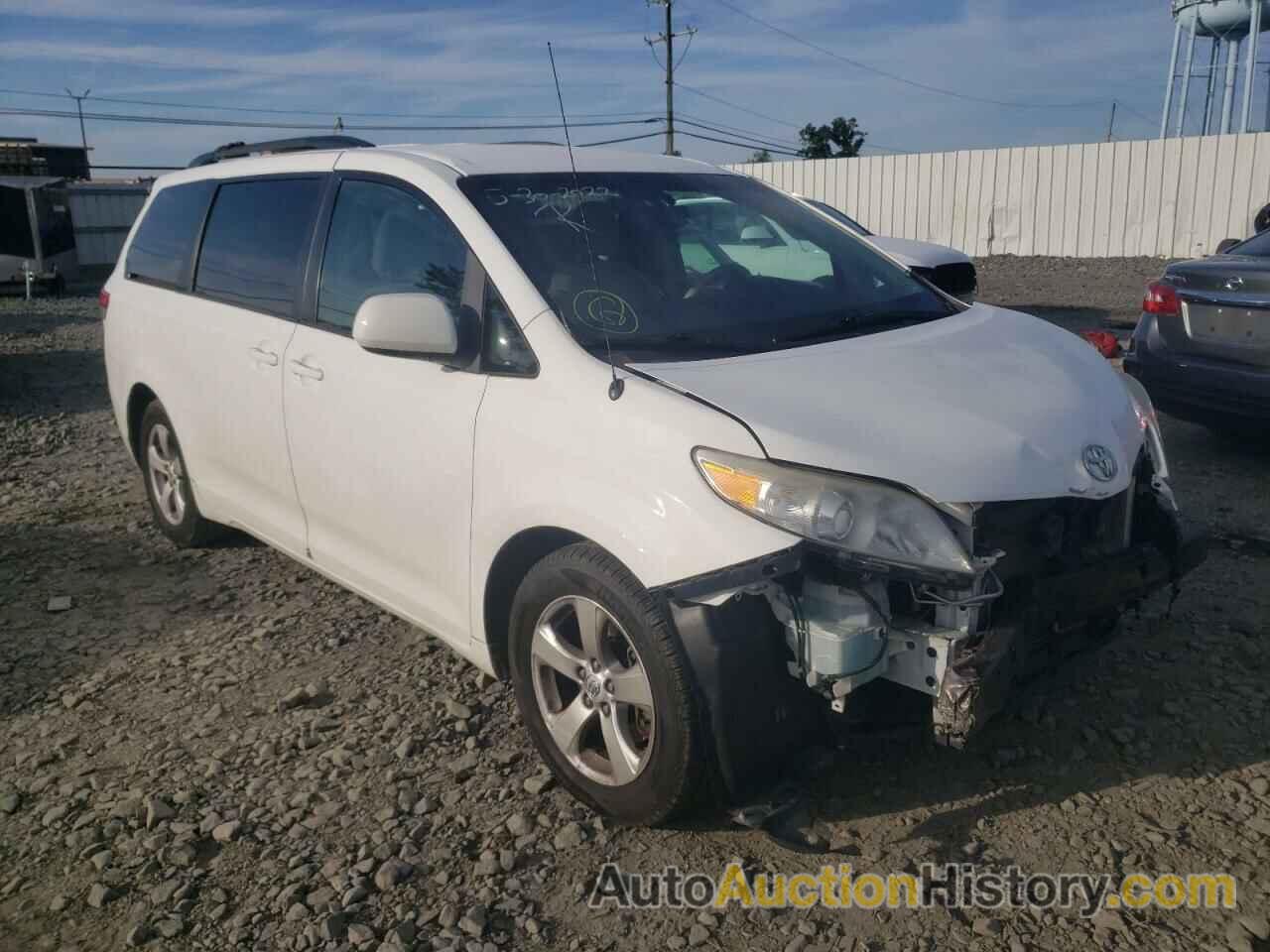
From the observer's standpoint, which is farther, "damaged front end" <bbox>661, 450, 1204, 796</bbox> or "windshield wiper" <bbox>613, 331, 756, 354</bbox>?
"windshield wiper" <bbox>613, 331, 756, 354</bbox>

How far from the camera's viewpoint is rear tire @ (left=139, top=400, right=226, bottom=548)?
5262 millimetres

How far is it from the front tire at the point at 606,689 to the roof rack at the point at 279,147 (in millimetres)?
2322

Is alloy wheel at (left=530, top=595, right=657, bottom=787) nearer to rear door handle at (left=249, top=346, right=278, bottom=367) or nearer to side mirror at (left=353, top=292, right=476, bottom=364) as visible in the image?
side mirror at (left=353, top=292, right=476, bottom=364)

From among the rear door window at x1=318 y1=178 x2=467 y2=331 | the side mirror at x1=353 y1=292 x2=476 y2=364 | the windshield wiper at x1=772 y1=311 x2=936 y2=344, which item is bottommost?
the windshield wiper at x1=772 y1=311 x2=936 y2=344

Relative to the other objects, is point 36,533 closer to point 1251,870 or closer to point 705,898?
point 705,898

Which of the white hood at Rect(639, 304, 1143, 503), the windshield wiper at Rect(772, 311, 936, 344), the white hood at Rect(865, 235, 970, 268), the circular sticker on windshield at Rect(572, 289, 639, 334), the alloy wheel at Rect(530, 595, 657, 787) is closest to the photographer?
the white hood at Rect(639, 304, 1143, 503)

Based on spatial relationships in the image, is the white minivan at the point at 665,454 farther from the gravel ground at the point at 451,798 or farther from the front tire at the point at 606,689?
the gravel ground at the point at 451,798

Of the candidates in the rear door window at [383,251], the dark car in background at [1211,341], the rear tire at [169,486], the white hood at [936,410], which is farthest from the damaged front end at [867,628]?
the dark car in background at [1211,341]

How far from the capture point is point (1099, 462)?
2.98 meters

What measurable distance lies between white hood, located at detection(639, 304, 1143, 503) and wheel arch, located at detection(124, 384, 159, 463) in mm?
3416

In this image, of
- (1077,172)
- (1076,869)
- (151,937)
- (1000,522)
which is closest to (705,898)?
(1076,869)

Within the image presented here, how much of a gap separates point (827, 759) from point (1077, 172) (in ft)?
67.4

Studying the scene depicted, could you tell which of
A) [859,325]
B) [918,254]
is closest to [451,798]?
[859,325]

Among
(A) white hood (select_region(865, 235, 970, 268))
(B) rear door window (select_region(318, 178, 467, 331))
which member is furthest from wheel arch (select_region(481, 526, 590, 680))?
(A) white hood (select_region(865, 235, 970, 268))
